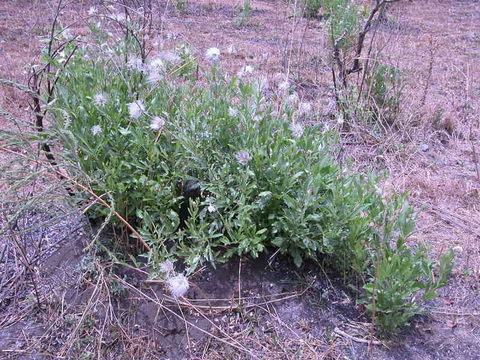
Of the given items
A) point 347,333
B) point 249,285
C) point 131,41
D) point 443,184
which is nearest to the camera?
point 347,333

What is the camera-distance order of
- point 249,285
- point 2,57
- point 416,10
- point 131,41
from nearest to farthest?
point 249,285 → point 131,41 → point 2,57 → point 416,10

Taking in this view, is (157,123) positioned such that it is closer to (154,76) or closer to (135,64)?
(154,76)

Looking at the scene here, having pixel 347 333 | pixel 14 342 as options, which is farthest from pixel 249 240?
pixel 14 342

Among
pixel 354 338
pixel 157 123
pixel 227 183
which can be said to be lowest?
pixel 354 338

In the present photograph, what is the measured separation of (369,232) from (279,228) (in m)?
0.43

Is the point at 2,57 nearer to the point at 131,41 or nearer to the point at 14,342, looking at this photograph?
the point at 131,41

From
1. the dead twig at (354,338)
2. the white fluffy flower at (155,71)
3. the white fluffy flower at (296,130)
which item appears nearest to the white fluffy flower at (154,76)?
the white fluffy flower at (155,71)

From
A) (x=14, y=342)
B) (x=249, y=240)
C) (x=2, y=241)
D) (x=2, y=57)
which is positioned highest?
(x=2, y=57)

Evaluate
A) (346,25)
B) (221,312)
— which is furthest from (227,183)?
(346,25)

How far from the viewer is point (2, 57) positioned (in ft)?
17.7

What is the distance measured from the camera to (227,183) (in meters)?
2.16

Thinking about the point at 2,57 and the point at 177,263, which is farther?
the point at 2,57

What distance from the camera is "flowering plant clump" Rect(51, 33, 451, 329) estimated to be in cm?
200

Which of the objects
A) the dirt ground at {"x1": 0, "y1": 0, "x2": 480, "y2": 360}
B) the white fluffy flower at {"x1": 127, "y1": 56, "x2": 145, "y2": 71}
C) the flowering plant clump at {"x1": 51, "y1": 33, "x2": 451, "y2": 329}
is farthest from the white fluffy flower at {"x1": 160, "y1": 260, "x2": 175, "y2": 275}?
the white fluffy flower at {"x1": 127, "y1": 56, "x2": 145, "y2": 71}
